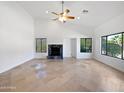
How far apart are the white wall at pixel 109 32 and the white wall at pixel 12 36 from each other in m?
5.59

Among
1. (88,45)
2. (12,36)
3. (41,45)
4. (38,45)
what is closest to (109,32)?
(88,45)

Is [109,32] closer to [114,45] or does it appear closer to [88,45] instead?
[114,45]

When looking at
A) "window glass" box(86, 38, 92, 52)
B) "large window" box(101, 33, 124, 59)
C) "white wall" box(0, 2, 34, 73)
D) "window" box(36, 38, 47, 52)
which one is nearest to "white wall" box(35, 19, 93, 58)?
"window" box(36, 38, 47, 52)

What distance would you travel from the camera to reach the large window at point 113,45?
6.55 m

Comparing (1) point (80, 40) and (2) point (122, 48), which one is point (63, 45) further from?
(2) point (122, 48)

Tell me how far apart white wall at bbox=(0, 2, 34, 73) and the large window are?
18.7ft

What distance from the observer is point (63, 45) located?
1160 centimetres

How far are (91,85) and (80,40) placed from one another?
7.17m

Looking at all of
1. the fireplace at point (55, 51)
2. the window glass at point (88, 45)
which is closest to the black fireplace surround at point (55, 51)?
the fireplace at point (55, 51)

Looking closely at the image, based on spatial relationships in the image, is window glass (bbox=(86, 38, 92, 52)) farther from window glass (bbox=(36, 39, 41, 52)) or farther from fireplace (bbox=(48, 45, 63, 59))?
window glass (bbox=(36, 39, 41, 52))

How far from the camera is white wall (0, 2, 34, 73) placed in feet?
19.5

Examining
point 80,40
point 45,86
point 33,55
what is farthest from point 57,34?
point 45,86

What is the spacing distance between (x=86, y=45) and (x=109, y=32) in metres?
3.55

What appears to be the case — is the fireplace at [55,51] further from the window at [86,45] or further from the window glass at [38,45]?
the window at [86,45]
